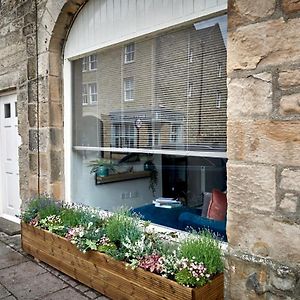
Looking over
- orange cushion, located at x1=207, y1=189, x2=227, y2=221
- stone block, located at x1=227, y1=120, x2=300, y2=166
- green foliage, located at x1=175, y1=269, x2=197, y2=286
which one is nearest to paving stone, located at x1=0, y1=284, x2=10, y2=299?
green foliage, located at x1=175, y1=269, x2=197, y2=286

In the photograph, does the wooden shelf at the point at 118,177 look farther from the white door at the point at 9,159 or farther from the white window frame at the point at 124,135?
the white door at the point at 9,159

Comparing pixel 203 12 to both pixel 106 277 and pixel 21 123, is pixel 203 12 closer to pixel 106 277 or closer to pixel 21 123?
pixel 106 277

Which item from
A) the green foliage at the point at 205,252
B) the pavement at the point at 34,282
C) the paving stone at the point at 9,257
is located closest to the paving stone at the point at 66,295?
the pavement at the point at 34,282

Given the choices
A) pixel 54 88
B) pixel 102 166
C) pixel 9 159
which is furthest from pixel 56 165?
pixel 9 159

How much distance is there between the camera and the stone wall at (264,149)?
1.43 m

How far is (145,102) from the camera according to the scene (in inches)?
119

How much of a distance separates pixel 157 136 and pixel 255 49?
5.04 feet

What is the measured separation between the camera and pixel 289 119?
1.44 m

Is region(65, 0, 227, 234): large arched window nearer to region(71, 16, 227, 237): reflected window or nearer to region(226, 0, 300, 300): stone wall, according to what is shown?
region(71, 16, 227, 237): reflected window

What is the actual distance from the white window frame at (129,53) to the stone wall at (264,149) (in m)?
1.59

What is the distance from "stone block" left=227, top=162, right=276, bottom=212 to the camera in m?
1.51

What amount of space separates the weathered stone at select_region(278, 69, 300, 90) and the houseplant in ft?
3.76

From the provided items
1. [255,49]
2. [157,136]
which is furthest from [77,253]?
[255,49]

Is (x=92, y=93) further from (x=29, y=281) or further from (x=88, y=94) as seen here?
(x=29, y=281)
